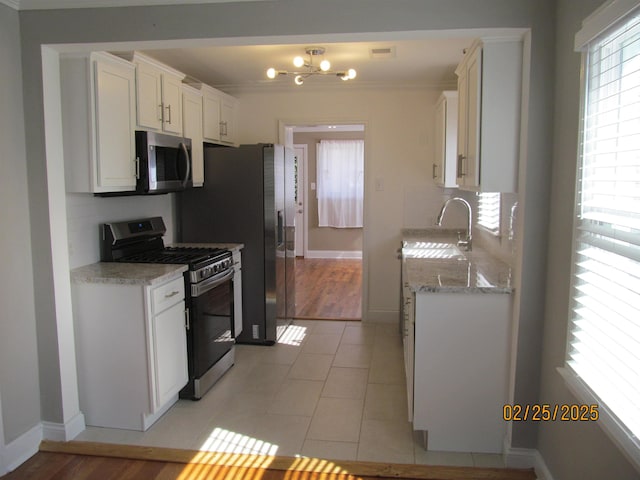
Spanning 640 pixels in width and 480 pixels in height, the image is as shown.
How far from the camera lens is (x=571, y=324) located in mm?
2088

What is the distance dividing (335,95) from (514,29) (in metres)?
2.85

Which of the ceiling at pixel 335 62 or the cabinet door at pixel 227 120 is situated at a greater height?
the ceiling at pixel 335 62

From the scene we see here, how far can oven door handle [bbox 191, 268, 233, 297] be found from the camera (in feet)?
10.8

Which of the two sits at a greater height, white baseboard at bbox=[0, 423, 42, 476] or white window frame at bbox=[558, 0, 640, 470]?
white window frame at bbox=[558, 0, 640, 470]

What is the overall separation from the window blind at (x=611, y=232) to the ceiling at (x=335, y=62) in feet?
5.20

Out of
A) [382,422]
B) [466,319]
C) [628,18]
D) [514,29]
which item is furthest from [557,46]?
[382,422]

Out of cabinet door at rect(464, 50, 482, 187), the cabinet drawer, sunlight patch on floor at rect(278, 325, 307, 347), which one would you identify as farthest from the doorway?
cabinet door at rect(464, 50, 482, 187)

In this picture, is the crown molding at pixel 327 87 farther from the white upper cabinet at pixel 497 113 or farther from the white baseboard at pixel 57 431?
the white baseboard at pixel 57 431

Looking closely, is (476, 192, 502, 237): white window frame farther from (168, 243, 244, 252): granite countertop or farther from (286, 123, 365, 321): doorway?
(286, 123, 365, 321): doorway

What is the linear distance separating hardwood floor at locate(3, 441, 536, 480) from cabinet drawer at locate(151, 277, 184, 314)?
76 centimetres

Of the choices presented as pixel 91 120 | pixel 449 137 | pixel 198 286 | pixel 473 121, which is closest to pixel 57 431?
pixel 198 286
